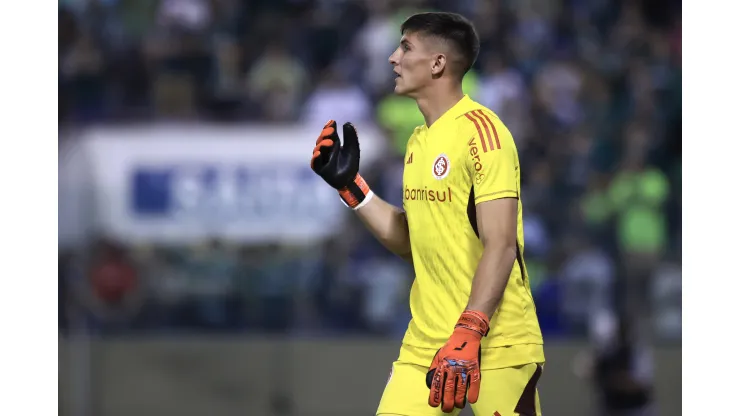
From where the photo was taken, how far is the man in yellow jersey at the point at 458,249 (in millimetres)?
4801

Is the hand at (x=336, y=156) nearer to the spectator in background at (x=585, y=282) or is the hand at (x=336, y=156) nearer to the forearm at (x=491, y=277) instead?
the forearm at (x=491, y=277)

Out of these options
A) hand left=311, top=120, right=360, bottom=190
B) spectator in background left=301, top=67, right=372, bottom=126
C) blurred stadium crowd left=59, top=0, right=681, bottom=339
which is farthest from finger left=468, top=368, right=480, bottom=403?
spectator in background left=301, top=67, right=372, bottom=126

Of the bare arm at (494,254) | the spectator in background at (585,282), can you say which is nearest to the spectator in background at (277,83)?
the spectator in background at (585,282)

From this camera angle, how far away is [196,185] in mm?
10336

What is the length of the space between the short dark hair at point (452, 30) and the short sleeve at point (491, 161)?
344mm

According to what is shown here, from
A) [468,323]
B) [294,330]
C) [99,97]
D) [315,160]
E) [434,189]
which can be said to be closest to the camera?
[468,323]

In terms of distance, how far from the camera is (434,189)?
5145mm

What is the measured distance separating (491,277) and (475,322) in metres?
0.18

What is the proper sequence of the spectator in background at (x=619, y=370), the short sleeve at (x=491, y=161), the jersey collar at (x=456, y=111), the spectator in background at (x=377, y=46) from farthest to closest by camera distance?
the spectator in background at (x=377, y=46) < the spectator in background at (x=619, y=370) < the jersey collar at (x=456, y=111) < the short sleeve at (x=491, y=161)

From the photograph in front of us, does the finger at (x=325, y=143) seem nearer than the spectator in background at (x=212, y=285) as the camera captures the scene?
Yes

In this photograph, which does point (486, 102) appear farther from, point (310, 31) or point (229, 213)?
point (229, 213)

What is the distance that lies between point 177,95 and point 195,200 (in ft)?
3.59

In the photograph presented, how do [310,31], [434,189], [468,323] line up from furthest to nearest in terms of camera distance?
1. [310,31]
2. [434,189]
3. [468,323]

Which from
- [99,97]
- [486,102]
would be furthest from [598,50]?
[99,97]
